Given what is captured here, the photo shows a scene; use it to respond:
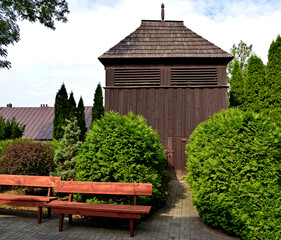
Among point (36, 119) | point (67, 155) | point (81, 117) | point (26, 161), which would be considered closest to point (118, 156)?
point (67, 155)

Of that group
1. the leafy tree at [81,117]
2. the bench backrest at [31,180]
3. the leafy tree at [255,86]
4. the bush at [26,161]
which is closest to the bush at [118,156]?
the bench backrest at [31,180]

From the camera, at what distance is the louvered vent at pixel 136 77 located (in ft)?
34.2

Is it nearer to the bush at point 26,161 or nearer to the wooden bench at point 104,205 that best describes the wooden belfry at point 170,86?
the bush at point 26,161

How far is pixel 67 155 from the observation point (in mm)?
7406

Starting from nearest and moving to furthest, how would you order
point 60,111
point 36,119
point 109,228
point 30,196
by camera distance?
point 109,228 < point 30,196 < point 60,111 < point 36,119

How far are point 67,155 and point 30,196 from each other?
2149mm

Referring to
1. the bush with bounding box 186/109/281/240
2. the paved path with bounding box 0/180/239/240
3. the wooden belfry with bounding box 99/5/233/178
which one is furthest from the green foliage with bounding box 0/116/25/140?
the bush with bounding box 186/109/281/240

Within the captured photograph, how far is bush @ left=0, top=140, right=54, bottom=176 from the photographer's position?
7.25 meters

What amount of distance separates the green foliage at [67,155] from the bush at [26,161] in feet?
1.46

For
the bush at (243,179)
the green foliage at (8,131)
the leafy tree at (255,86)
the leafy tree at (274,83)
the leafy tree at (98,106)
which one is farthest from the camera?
the leafy tree at (98,106)

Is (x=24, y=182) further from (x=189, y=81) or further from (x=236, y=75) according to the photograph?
(x=236, y=75)

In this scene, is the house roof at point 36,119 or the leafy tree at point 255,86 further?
A: the house roof at point 36,119

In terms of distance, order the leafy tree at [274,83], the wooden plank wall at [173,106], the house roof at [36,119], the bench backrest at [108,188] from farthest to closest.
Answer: the house roof at [36,119], the leafy tree at [274,83], the wooden plank wall at [173,106], the bench backrest at [108,188]

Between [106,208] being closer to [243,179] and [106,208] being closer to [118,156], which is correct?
[118,156]
